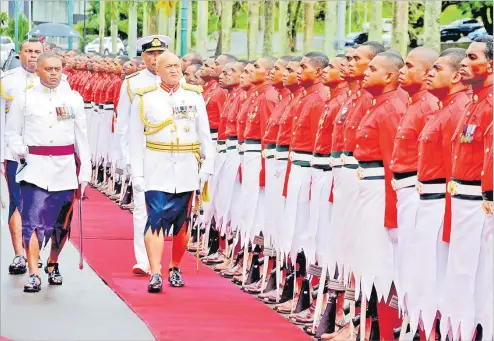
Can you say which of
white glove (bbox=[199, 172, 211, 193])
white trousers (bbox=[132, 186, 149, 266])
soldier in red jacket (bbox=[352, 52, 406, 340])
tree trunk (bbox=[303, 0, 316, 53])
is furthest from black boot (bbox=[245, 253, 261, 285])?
tree trunk (bbox=[303, 0, 316, 53])

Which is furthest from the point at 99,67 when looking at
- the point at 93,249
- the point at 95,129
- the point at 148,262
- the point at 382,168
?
the point at 382,168

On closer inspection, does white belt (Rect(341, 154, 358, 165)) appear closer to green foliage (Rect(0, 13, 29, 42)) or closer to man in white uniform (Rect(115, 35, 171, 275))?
man in white uniform (Rect(115, 35, 171, 275))

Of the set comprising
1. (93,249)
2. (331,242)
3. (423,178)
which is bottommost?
(93,249)

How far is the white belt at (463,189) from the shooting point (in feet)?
27.7

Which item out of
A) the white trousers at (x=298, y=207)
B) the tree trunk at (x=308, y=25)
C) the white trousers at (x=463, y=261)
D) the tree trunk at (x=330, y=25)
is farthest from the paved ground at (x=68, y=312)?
the tree trunk at (x=308, y=25)

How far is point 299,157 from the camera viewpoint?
11.1 m

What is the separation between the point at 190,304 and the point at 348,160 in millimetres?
2047

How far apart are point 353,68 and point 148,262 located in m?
3.50

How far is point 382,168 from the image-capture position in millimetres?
9531

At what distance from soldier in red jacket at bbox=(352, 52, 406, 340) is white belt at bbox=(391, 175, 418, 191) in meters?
0.09

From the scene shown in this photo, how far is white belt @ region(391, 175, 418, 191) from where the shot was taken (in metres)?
9.19

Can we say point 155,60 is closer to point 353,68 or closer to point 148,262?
point 148,262

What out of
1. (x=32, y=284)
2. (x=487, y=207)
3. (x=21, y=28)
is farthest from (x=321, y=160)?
(x=21, y=28)

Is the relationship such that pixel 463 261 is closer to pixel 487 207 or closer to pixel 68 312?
pixel 487 207
